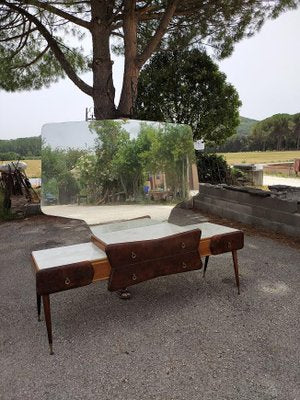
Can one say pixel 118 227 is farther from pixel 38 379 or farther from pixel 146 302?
pixel 38 379

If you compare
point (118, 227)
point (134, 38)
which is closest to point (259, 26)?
point (134, 38)

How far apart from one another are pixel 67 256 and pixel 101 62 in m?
5.48

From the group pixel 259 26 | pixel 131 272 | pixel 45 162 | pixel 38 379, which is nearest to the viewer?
pixel 38 379

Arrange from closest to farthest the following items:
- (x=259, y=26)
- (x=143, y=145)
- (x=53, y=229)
Result: (x=143, y=145) < (x=53, y=229) < (x=259, y=26)

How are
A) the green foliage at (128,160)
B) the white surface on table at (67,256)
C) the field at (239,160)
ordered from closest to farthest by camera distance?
1. the white surface on table at (67,256)
2. the green foliage at (128,160)
3. the field at (239,160)

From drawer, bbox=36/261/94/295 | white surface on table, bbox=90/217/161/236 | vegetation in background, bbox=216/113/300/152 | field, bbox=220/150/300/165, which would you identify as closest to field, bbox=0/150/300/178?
field, bbox=220/150/300/165

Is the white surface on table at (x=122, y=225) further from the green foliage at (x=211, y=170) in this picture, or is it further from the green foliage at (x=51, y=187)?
the green foliage at (x=211, y=170)

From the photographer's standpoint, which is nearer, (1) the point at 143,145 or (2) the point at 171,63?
(1) the point at 143,145

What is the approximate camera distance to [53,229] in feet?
24.2

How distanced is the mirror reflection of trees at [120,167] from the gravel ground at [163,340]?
1.08 m

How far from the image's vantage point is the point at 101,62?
7.30 metres

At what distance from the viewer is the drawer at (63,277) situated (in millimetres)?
2588

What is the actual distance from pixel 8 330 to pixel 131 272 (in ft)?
4.01

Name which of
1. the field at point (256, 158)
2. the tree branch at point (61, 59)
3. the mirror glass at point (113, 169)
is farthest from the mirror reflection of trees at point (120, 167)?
the field at point (256, 158)
